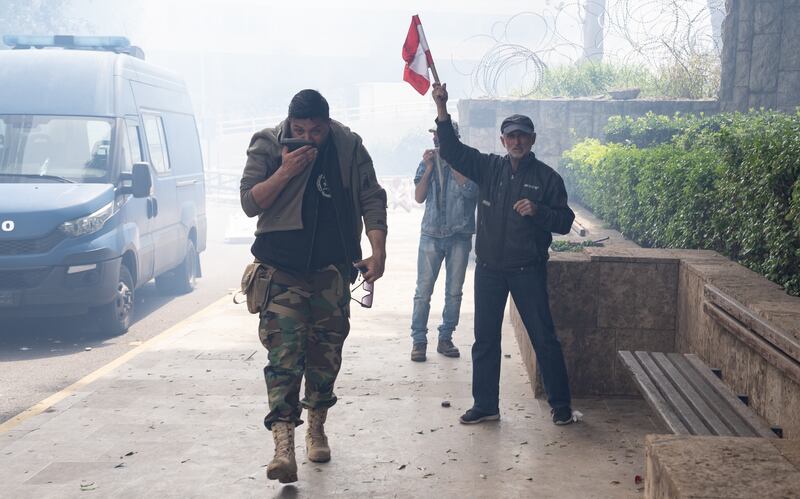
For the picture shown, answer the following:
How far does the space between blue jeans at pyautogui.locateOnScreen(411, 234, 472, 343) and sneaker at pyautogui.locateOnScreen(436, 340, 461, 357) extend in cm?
24

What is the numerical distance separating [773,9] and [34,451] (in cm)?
1255

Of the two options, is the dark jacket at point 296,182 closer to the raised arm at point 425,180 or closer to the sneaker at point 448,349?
the raised arm at point 425,180

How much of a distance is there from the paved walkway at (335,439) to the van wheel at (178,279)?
5.98m

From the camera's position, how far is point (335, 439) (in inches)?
229

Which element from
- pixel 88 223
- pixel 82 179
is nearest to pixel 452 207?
pixel 88 223

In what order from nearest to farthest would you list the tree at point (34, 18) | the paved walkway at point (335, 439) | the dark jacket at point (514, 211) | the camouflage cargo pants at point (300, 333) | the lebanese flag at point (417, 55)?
the paved walkway at point (335, 439) < the camouflage cargo pants at point (300, 333) < the dark jacket at point (514, 211) < the lebanese flag at point (417, 55) < the tree at point (34, 18)

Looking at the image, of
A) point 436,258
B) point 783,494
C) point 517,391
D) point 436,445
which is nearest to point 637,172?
point 436,258

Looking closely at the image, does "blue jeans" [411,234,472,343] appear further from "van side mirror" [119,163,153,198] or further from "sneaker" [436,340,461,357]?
"van side mirror" [119,163,153,198]

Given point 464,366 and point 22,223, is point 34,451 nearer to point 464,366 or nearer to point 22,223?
point 464,366

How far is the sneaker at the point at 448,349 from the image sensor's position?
831 cm

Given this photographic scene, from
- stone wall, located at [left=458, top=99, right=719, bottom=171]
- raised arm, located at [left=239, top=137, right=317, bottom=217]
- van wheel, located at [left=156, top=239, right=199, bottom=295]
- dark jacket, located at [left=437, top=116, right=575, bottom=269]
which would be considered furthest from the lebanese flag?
stone wall, located at [left=458, top=99, right=719, bottom=171]

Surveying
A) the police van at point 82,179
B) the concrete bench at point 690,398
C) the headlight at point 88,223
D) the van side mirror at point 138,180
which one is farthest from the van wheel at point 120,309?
the concrete bench at point 690,398

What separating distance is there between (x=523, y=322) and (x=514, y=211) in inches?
26.6

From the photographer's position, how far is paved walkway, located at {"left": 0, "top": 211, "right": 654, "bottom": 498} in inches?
196
